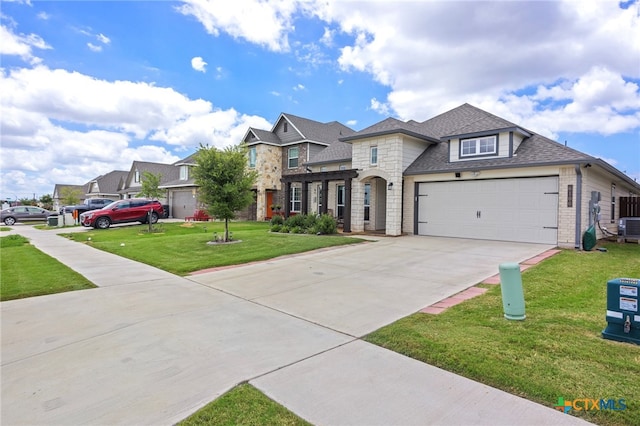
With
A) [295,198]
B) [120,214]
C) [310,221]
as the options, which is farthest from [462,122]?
[120,214]

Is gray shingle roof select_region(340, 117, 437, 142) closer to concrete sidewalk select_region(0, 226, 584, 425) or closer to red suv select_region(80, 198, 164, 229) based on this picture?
concrete sidewalk select_region(0, 226, 584, 425)

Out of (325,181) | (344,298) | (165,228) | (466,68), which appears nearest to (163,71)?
(165,228)

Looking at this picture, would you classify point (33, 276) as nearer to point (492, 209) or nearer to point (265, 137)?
point (492, 209)

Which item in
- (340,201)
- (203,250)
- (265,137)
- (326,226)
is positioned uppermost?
(265,137)

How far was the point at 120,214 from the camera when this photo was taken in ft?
71.7

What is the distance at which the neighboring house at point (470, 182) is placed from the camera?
12.2m

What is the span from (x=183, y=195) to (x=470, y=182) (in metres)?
27.0

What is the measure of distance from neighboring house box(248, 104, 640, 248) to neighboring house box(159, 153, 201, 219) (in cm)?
1501

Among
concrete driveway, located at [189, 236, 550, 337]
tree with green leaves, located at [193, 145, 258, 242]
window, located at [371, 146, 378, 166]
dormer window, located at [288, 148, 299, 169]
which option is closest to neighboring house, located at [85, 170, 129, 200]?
dormer window, located at [288, 148, 299, 169]

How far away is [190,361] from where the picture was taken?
375cm

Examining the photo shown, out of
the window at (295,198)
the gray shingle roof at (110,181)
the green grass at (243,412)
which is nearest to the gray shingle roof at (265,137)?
the window at (295,198)

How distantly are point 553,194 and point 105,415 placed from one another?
46.3 feet

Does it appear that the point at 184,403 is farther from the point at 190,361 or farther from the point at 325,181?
the point at 325,181

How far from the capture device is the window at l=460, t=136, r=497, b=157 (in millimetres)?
14273
